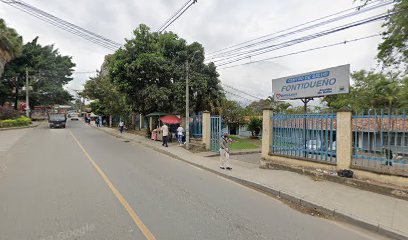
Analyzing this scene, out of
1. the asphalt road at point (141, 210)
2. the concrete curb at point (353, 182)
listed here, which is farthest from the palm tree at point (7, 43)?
the concrete curb at point (353, 182)

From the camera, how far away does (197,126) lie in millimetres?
18328

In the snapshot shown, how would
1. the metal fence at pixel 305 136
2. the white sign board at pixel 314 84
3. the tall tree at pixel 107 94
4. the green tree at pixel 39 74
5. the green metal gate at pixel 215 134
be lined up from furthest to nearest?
the green tree at pixel 39 74 < the tall tree at pixel 107 94 < the green metal gate at pixel 215 134 < the white sign board at pixel 314 84 < the metal fence at pixel 305 136

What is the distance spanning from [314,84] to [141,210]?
24.7 feet

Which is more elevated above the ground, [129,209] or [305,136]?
[305,136]

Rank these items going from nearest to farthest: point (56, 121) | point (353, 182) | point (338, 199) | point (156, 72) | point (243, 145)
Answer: point (338, 199), point (353, 182), point (156, 72), point (243, 145), point (56, 121)

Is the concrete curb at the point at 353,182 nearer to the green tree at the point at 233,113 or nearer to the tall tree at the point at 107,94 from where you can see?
the green tree at the point at 233,113

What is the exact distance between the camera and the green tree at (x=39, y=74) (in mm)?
39469

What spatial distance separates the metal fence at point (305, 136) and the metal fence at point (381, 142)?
2.51 ft

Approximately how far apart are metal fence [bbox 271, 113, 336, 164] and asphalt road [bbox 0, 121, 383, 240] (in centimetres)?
291

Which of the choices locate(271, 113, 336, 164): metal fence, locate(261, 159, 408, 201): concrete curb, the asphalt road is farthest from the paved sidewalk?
locate(271, 113, 336, 164): metal fence

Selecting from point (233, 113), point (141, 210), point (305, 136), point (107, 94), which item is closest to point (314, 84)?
point (305, 136)

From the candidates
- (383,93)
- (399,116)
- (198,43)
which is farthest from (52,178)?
(383,93)

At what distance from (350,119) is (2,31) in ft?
116

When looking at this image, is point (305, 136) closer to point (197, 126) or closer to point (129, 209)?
point (129, 209)
